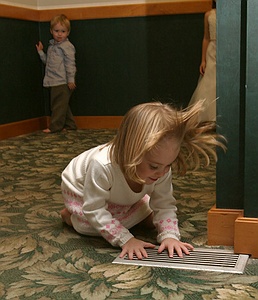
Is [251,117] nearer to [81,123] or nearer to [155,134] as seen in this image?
[155,134]

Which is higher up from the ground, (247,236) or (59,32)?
(59,32)

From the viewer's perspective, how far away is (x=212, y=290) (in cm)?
127

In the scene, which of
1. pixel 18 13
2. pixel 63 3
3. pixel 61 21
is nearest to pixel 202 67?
pixel 61 21

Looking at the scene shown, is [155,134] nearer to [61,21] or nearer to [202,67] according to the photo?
[202,67]

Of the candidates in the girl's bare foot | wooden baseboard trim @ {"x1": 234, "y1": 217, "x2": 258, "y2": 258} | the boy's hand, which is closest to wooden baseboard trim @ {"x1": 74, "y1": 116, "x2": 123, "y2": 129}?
the boy's hand

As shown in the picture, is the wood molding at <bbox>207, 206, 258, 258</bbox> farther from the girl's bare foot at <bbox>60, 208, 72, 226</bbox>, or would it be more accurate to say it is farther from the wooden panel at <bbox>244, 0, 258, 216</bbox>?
the girl's bare foot at <bbox>60, 208, 72, 226</bbox>

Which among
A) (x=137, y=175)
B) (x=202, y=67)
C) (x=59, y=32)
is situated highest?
(x=59, y=32)

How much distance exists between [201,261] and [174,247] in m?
0.10

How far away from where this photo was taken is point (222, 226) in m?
1.57

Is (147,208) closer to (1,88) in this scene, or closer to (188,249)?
(188,249)

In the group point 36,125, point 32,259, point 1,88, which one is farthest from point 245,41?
Result: point 36,125

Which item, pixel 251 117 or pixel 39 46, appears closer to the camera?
pixel 251 117

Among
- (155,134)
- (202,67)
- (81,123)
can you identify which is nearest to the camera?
(155,134)

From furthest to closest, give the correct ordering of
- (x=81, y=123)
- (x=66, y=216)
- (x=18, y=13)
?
(x=81, y=123)
(x=18, y=13)
(x=66, y=216)
